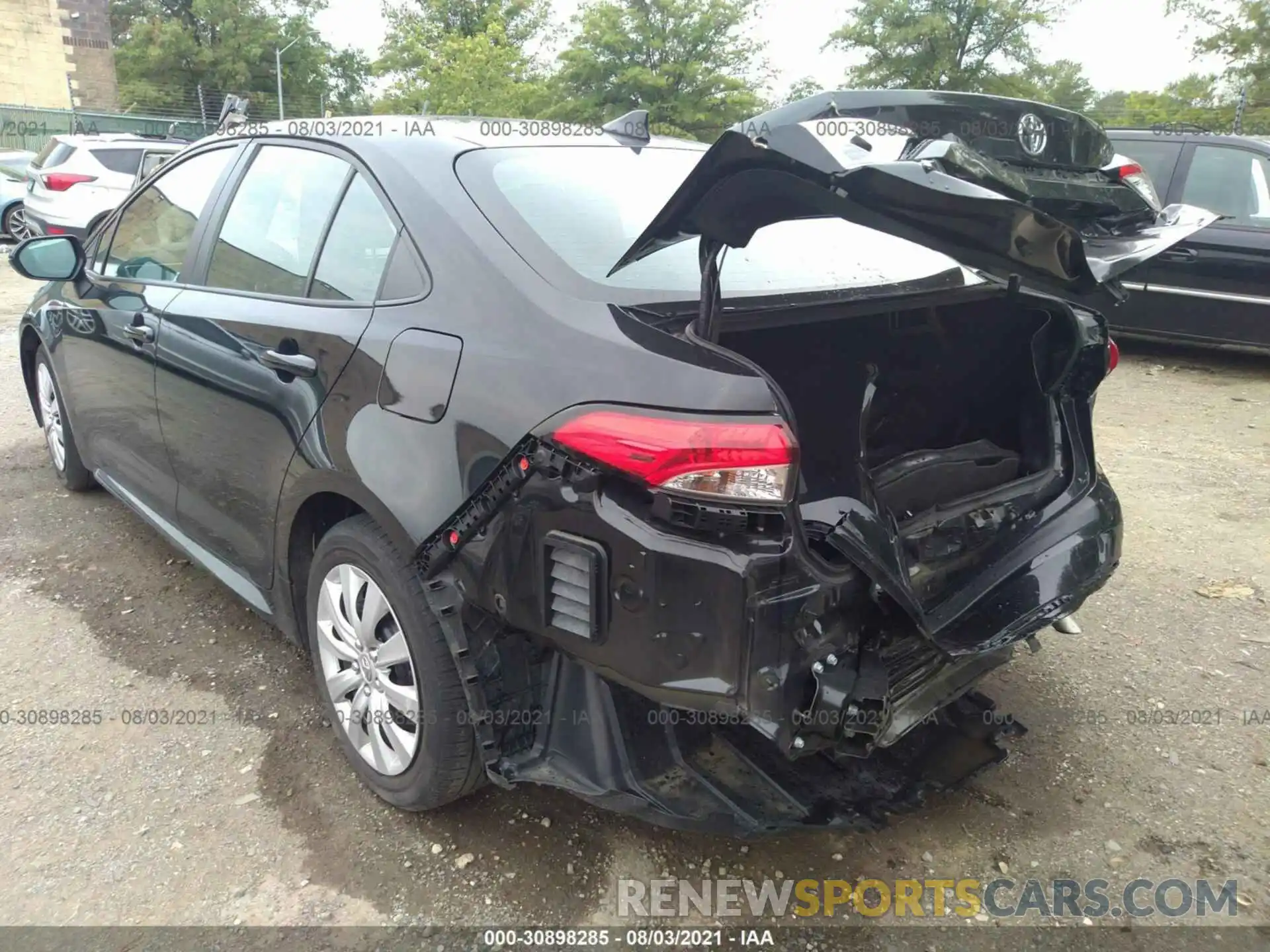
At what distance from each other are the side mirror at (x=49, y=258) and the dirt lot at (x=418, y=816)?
3.78 ft

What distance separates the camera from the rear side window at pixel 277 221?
2588mm

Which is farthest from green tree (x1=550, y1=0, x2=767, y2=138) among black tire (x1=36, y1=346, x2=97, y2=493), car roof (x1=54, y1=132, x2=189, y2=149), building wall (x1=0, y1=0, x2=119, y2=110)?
building wall (x1=0, y1=0, x2=119, y2=110)

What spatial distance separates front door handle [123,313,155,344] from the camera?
10.2ft

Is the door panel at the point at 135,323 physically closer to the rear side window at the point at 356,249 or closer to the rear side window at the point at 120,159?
the rear side window at the point at 356,249

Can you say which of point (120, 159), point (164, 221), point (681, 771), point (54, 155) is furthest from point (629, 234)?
point (54, 155)

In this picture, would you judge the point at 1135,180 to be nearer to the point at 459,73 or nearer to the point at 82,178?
the point at 82,178

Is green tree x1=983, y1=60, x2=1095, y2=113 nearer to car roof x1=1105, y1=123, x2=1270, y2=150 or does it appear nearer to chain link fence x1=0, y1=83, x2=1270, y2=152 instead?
chain link fence x1=0, y1=83, x2=1270, y2=152

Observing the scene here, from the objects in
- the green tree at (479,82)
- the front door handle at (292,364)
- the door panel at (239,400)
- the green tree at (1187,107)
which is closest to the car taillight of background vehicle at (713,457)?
the door panel at (239,400)

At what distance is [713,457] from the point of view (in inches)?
66.2

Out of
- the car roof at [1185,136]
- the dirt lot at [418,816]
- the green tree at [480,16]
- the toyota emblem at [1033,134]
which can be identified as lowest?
the dirt lot at [418,816]

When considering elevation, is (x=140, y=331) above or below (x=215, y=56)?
below

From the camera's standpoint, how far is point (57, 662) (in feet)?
10.2

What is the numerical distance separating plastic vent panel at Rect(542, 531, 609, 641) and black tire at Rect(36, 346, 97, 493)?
10.6 feet

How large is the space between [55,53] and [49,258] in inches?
1594
